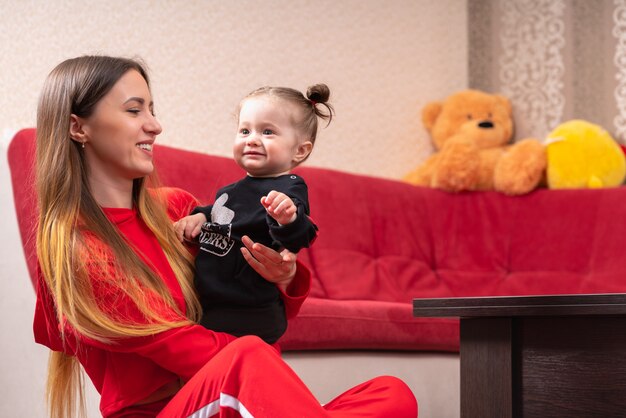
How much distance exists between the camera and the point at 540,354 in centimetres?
147

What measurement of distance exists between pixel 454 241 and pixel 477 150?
0.37m

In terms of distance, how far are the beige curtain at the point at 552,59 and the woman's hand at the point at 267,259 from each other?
222 centimetres

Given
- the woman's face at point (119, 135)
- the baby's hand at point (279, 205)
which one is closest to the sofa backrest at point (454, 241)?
the woman's face at point (119, 135)

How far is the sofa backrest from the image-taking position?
2.97 m

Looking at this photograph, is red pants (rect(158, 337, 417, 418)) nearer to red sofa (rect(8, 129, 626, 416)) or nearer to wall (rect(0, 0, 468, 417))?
wall (rect(0, 0, 468, 417))

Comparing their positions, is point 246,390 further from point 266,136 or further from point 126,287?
point 266,136

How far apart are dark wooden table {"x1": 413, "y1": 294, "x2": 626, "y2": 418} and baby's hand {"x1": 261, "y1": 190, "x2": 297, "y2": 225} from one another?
1.00 feet

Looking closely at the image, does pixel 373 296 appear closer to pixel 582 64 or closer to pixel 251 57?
pixel 251 57

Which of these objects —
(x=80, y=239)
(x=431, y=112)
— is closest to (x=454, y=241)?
(x=431, y=112)

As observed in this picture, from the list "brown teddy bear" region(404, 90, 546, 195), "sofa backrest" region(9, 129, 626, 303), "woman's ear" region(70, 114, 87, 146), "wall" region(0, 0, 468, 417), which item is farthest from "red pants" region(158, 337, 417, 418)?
"brown teddy bear" region(404, 90, 546, 195)

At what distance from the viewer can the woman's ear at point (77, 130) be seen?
1.47 metres

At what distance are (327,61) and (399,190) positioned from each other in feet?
→ 1.91

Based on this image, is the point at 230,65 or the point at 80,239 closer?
the point at 80,239

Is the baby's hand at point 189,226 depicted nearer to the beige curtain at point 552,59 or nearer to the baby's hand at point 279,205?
the baby's hand at point 279,205
